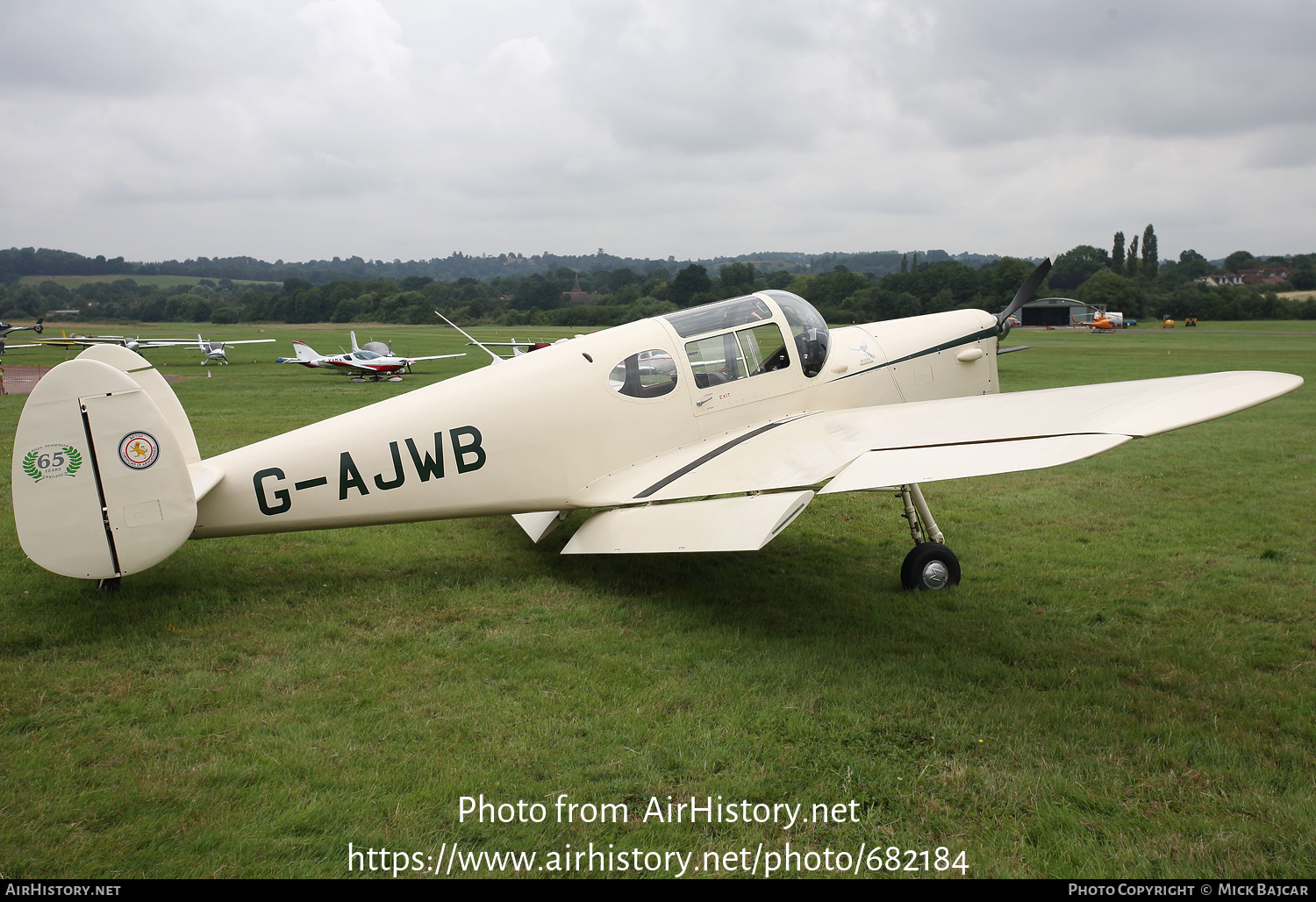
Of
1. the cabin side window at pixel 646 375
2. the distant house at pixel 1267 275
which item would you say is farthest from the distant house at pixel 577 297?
the distant house at pixel 1267 275

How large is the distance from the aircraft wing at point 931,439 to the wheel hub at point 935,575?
1243 millimetres

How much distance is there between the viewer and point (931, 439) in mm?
5035

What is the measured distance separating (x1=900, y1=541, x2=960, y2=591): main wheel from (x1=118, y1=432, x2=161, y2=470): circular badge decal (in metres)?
5.47

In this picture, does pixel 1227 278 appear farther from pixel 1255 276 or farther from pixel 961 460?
pixel 961 460

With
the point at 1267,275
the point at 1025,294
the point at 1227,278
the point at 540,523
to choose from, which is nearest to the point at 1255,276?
the point at 1267,275

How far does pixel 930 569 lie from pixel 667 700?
287 centimetres

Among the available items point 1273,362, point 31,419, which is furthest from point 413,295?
point 31,419

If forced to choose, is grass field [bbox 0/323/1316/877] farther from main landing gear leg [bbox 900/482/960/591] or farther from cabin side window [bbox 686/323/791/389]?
cabin side window [bbox 686/323/791/389]

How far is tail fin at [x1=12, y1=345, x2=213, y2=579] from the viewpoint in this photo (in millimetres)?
4707

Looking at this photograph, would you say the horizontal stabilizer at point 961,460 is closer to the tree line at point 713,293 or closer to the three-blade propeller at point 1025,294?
the three-blade propeller at point 1025,294

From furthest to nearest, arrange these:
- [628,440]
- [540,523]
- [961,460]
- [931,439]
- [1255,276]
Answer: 1. [1255,276]
2. [540,523]
3. [628,440]
4. [931,439]
5. [961,460]

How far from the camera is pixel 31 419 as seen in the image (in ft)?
15.4

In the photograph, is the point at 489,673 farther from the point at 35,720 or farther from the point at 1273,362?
the point at 1273,362
